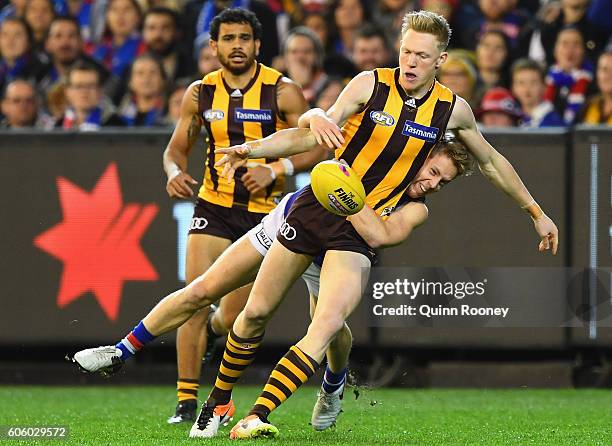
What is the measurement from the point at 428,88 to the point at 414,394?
3.79 metres

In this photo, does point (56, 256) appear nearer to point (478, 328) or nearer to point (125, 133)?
point (125, 133)

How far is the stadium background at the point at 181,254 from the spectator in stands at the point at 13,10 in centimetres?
386

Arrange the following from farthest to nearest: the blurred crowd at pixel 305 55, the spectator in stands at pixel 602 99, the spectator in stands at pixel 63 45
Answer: the spectator in stands at pixel 63 45 → the blurred crowd at pixel 305 55 → the spectator in stands at pixel 602 99

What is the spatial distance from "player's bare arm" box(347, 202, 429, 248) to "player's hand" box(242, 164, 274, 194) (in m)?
1.06

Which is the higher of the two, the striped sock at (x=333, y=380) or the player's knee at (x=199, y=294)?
the player's knee at (x=199, y=294)

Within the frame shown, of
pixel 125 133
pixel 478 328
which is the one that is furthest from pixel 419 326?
pixel 125 133

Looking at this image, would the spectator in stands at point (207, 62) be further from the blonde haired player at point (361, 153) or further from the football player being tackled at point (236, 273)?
the blonde haired player at point (361, 153)

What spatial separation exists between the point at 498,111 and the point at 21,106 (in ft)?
14.4

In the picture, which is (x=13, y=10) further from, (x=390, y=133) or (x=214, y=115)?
(x=390, y=133)

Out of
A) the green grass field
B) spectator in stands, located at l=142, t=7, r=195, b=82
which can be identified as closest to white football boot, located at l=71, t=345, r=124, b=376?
the green grass field

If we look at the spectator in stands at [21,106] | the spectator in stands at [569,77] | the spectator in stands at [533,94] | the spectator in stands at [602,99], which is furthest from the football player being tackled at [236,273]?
the spectator in stands at [21,106]

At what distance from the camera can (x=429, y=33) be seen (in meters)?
6.70

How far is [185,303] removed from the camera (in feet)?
23.6

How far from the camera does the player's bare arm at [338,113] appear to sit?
246 inches
